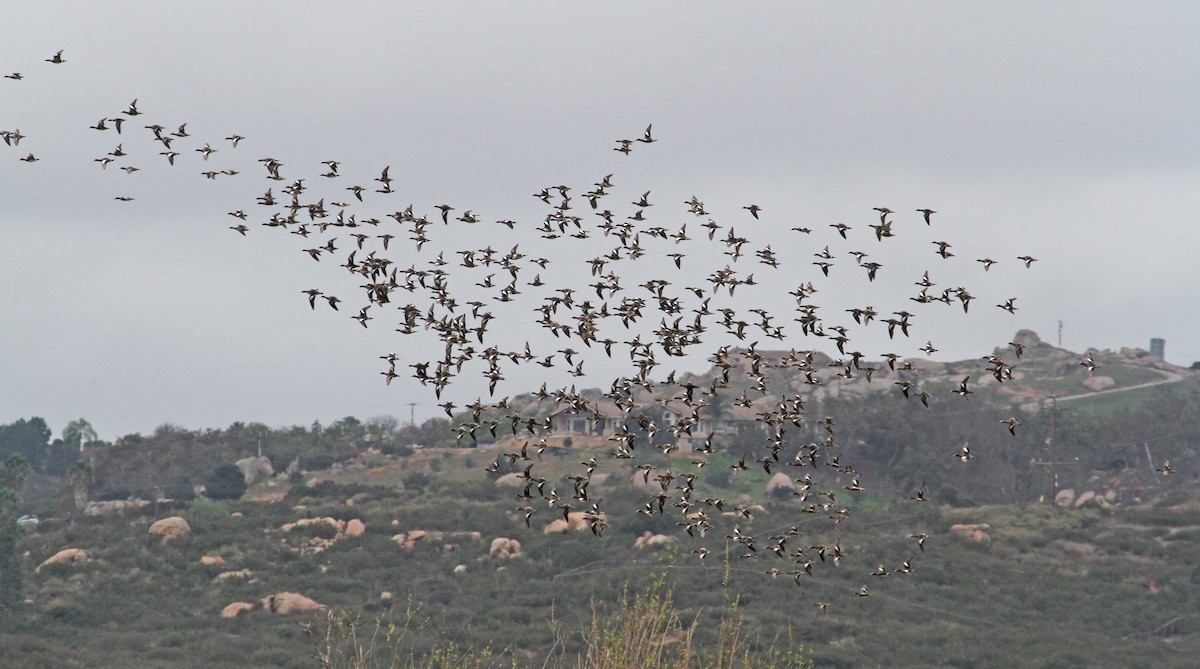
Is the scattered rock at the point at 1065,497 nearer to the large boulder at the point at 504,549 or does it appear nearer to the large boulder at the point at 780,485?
the large boulder at the point at 780,485

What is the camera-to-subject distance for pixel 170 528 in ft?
318

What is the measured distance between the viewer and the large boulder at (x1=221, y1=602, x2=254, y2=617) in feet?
258

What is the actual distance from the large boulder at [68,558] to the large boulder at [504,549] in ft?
84.2

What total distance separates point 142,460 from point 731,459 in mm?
53748

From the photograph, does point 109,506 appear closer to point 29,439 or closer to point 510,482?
point 510,482

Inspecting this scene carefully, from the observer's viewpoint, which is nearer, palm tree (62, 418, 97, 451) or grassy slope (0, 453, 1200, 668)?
grassy slope (0, 453, 1200, 668)

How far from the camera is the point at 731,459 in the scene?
129m

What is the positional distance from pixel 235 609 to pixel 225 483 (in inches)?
1757

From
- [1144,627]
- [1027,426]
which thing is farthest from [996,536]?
[1027,426]

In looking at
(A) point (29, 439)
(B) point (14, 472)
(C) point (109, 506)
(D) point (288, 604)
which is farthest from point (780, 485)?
(A) point (29, 439)

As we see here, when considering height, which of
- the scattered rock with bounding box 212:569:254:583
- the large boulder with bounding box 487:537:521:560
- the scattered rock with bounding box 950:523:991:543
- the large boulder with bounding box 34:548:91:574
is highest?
the scattered rock with bounding box 950:523:991:543

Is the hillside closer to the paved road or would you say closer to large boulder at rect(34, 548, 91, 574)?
large boulder at rect(34, 548, 91, 574)

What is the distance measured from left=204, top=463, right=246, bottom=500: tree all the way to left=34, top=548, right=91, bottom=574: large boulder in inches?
1077

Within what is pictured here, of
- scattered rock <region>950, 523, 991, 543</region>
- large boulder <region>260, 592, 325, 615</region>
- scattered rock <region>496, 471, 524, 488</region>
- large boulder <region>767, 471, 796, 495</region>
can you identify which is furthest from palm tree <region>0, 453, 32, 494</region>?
scattered rock <region>950, 523, 991, 543</region>
